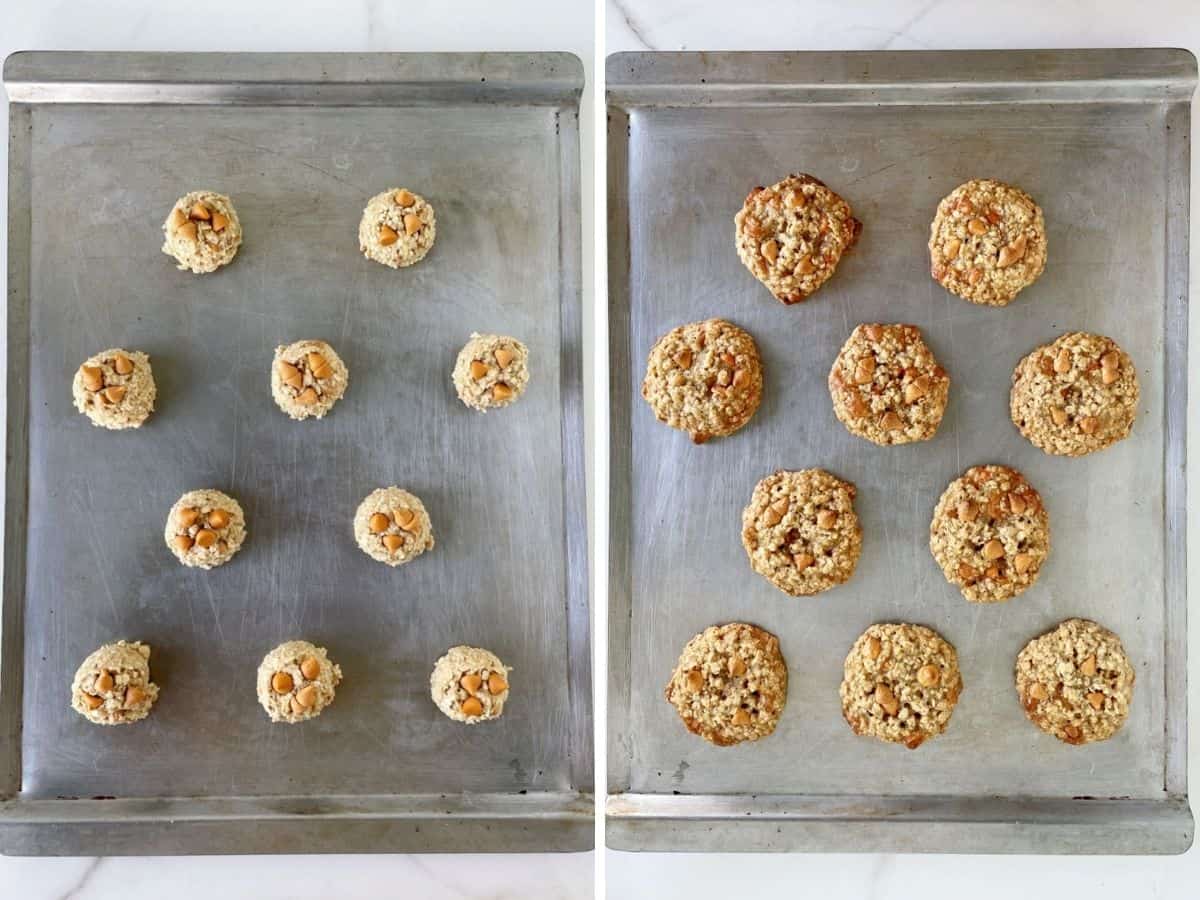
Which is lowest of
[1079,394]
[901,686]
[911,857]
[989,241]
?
[911,857]

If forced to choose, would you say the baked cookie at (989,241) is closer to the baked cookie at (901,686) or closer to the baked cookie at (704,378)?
the baked cookie at (704,378)

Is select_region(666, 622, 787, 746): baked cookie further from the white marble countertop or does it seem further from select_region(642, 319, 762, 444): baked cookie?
select_region(642, 319, 762, 444): baked cookie

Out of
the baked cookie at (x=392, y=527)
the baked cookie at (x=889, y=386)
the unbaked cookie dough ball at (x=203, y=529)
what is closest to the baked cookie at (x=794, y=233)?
the baked cookie at (x=889, y=386)

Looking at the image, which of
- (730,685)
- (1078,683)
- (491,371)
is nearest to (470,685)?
(730,685)

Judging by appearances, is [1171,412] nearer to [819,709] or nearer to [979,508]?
[979,508]

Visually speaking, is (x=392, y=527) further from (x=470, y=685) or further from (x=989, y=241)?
(x=989, y=241)
